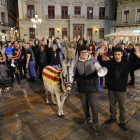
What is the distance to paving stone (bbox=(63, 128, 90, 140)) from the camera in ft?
9.44

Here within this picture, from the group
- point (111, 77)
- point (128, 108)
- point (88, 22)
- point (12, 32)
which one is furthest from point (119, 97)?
point (12, 32)

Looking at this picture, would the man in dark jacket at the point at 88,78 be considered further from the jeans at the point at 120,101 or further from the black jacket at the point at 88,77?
the jeans at the point at 120,101

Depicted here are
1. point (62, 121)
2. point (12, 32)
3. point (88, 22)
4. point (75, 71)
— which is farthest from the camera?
point (12, 32)

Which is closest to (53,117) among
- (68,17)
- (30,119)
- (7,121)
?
(30,119)

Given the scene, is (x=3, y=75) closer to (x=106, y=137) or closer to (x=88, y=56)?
(x=88, y=56)

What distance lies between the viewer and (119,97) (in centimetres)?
302

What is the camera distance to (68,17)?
25.3m

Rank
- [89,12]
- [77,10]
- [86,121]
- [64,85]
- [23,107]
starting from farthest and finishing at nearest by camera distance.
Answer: [89,12]
[77,10]
[23,107]
[86,121]
[64,85]

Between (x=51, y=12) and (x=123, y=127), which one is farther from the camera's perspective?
(x=51, y=12)

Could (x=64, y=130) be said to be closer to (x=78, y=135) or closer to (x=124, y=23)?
(x=78, y=135)

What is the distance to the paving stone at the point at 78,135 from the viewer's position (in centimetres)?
288

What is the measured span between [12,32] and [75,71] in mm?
31977

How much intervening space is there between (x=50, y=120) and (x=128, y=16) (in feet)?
87.6

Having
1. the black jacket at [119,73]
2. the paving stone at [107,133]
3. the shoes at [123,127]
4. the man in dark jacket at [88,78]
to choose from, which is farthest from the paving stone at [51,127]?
the black jacket at [119,73]
